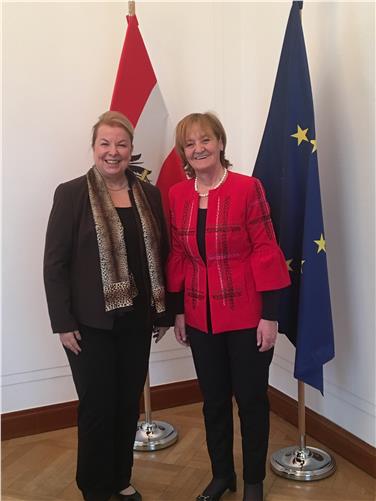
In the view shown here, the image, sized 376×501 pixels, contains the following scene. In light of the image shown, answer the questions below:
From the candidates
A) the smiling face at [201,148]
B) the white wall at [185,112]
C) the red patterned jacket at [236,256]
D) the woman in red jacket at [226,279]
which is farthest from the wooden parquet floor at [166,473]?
the smiling face at [201,148]

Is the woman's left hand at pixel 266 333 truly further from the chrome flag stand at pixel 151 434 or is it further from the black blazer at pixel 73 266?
the chrome flag stand at pixel 151 434

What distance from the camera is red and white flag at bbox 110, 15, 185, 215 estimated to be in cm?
253

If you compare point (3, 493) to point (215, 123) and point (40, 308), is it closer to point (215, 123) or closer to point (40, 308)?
point (40, 308)

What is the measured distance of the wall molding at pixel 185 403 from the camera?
7.71 ft

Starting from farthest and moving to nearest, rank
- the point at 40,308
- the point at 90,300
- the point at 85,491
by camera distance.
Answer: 1. the point at 40,308
2. the point at 85,491
3. the point at 90,300

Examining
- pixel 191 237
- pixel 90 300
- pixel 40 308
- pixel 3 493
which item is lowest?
pixel 3 493

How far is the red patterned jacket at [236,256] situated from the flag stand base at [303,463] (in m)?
0.84

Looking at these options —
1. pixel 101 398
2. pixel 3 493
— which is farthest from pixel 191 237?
pixel 3 493

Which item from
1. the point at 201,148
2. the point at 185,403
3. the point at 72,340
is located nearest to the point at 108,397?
the point at 72,340

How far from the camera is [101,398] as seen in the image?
1928 mm

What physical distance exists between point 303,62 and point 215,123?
0.56 meters

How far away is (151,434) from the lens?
2699 mm

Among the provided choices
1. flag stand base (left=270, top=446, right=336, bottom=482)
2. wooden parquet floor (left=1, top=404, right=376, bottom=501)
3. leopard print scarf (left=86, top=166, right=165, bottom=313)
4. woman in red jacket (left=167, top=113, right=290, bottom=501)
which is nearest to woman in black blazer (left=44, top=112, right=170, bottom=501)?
leopard print scarf (left=86, top=166, right=165, bottom=313)

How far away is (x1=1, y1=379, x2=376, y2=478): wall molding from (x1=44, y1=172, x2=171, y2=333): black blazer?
1165 mm
